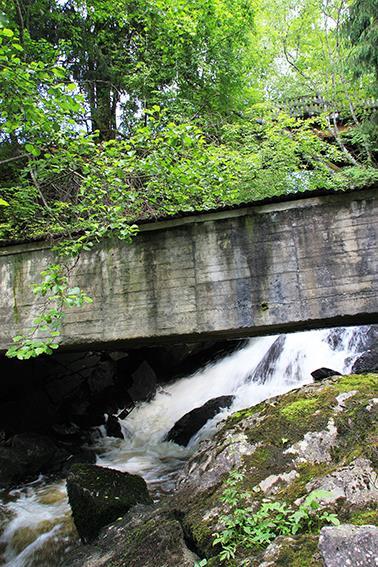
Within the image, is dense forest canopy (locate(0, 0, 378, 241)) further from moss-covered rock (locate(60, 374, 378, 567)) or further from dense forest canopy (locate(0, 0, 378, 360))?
moss-covered rock (locate(60, 374, 378, 567))

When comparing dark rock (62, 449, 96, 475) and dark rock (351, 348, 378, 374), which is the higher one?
dark rock (351, 348, 378, 374)

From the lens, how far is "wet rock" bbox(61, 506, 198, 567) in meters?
3.92

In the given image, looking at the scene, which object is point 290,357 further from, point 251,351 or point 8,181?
point 8,181

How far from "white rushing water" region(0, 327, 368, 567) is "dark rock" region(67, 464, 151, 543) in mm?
777

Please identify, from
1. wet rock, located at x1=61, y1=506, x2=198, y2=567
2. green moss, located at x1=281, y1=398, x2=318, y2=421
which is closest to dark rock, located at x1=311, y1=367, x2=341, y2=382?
green moss, located at x1=281, y1=398, x2=318, y2=421

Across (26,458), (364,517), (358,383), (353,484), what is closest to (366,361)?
(358,383)

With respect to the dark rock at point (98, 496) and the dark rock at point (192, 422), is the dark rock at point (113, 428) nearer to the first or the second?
the dark rock at point (192, 422)

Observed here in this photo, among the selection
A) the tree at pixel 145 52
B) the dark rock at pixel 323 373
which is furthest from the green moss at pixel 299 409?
the tree at pixel 145 52

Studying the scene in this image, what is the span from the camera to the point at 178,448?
32.1ft

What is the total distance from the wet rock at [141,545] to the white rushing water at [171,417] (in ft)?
3.83

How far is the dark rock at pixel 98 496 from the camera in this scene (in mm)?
5219

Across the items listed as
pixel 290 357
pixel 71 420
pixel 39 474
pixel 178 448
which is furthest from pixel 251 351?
pixel 39 474

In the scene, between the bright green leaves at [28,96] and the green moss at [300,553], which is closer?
the green moss at [300,553]

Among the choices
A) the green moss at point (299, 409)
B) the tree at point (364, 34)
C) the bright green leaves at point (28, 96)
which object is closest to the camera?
the bright green leaves at point (28, 96)
